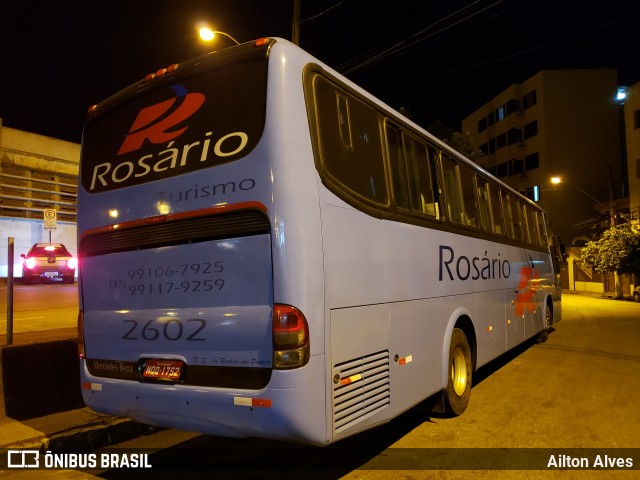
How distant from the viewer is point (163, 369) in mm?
4047

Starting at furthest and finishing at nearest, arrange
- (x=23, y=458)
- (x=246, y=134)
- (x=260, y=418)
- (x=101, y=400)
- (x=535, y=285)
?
(x=535, y=285) → (x=23, y=458) → (x=101, y=400) → (x=246, y=134) → (x=260, y=418)

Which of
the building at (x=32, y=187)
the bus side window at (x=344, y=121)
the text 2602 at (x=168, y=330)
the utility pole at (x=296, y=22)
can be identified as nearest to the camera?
the text 2602 at (x=168, y=330)

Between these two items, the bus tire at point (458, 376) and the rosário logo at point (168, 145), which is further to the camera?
the bus tire at point (458, 376)

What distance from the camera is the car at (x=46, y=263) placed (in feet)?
68.4

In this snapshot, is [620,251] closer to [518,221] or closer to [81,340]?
[518,221]

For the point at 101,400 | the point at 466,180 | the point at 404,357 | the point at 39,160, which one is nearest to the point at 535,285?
the point at 466,180

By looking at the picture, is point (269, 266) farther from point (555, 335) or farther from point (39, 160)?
point (39, 160)

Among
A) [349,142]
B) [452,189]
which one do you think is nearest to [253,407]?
[349,142]

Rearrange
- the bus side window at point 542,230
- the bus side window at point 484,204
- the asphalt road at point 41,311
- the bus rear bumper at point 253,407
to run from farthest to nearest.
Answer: the bus side window at point 542,230 < the asphalt road at point 41,311 < the bus side window at point 484,204 < the bus rear bumper at point 253,407

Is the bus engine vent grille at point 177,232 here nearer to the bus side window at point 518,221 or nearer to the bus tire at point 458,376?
the bus tire at point 458,376

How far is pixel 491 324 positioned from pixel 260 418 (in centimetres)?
493

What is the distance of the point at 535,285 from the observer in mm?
10688

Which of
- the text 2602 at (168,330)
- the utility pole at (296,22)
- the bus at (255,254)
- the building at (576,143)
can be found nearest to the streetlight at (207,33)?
the utility pole at (296,22)

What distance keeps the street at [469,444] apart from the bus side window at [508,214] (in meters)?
2.62
